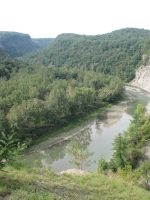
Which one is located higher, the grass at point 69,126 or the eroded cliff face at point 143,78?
the eroded cliff face at point 143,78

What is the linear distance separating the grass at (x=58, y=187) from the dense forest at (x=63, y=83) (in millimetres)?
4443

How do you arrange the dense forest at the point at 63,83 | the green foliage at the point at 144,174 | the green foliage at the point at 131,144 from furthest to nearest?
the dense forest at the point at 63,83 → the green foliage at the point at 131,144 → the green foliage at the point at 144,174

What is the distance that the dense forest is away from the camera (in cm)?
4047

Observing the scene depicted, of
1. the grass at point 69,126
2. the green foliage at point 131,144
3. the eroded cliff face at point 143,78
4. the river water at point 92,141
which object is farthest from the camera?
the eroded cliff face at point 143,78

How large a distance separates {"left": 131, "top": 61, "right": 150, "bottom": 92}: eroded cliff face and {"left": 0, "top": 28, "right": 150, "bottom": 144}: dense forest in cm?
467

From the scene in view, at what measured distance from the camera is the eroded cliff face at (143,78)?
97.4 meters

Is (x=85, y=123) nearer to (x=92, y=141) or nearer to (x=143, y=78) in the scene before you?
(x=92, y=141)

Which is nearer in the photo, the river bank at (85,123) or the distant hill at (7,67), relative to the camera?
the river bank at (85,123)

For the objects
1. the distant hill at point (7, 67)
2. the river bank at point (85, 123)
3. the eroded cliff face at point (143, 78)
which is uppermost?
the distant hill at point (7, 67)

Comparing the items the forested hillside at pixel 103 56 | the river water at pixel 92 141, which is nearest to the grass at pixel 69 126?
the river water at pixel 92 141

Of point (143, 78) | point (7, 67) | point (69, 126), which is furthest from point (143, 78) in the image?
point (69, 126)

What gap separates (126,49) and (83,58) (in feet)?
97.1

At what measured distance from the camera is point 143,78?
102875mm

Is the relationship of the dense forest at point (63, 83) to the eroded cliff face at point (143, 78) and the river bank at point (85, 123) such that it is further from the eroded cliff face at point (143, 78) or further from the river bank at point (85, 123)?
the eroded cliff face at point (143, 78)
